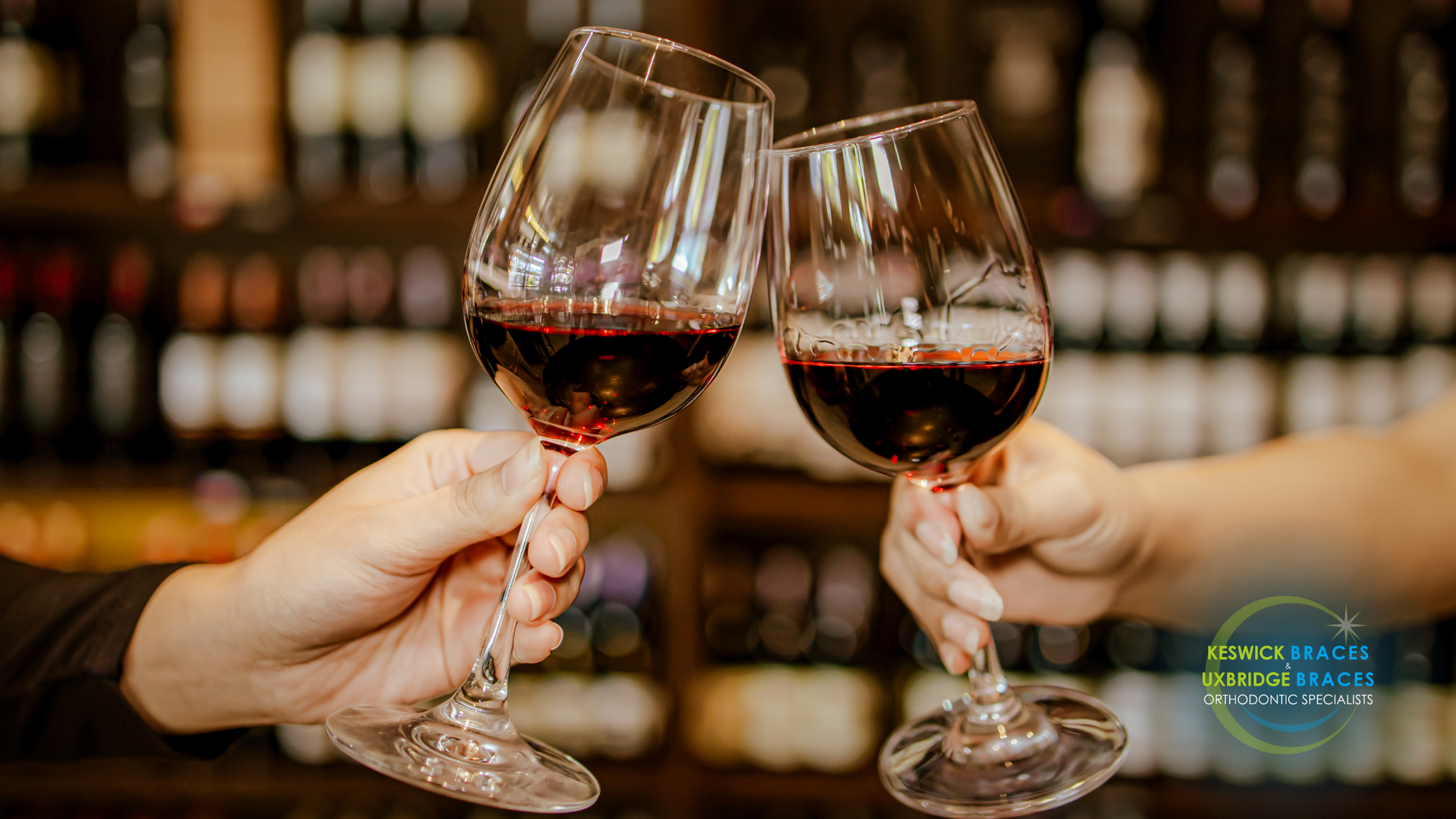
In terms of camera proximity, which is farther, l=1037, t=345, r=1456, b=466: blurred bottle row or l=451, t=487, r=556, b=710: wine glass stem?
l=1037, t=345, r=1456, b=466: blurred bottle row

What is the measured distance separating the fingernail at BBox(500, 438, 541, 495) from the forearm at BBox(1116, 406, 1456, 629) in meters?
0.62

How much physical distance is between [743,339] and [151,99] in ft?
3.86

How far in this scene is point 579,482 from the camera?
68 centimetres

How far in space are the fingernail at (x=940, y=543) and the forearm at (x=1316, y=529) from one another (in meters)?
0.35

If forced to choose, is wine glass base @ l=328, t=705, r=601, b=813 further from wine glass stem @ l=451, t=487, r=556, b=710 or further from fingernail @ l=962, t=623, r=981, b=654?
fingernail @ l=962, t=623, r=981, b=654

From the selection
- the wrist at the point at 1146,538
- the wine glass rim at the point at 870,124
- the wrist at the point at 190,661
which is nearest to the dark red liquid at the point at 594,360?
the wine glass rim at the point at 870,124

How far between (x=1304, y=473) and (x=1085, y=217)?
2.55ft

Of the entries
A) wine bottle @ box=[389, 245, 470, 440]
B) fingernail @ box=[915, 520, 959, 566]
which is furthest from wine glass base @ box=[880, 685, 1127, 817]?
wine bottle @ box=[389, 245, 470, 440]

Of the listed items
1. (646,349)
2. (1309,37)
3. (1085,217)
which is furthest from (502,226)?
(1309,37)

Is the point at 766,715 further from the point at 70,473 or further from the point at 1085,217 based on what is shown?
the point at 70,473

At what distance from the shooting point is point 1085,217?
69.7 inches

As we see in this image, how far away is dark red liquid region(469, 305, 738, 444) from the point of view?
64cm

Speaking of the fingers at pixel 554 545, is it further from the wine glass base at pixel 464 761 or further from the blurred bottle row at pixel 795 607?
the blurred bottle row at pixel 795 607

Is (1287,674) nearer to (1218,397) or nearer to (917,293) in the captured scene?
(1218,397)
